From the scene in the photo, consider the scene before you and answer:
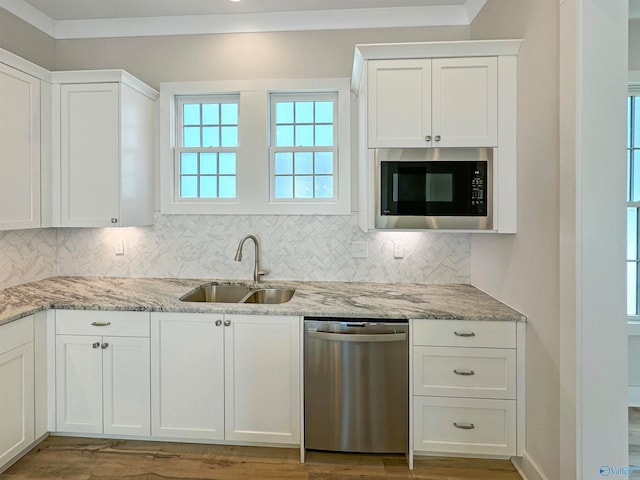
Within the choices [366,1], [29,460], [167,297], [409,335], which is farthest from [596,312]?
[29,460]

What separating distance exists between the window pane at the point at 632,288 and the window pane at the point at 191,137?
136 inches

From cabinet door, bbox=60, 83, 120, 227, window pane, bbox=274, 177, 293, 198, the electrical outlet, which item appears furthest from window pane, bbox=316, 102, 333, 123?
cabinet door, bbox=60, 83, 120, 227

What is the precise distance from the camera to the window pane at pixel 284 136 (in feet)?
9.98

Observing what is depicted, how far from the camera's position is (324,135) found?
3.03m

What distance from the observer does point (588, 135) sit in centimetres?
153

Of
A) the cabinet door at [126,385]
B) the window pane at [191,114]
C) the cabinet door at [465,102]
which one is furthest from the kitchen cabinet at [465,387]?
the window pane at [191,114]

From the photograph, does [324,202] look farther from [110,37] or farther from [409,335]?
[110,37]

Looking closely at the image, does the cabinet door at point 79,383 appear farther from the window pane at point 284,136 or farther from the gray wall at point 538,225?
the gray wall at point 538,225

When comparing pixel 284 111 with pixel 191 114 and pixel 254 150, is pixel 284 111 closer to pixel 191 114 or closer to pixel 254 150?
pixel 254 150

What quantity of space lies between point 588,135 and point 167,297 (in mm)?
2363

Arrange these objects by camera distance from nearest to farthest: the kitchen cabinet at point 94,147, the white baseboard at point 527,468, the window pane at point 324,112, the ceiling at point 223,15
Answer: the white baseboard at point 527,468 → the kitchen cabinet at point 94,147 → the ceiling at point 223,15 → the window pane at point 324,112

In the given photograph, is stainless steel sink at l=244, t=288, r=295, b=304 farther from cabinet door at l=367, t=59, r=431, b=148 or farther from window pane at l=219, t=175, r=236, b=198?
cabinet door at l=367, t=59, r=431, b=148

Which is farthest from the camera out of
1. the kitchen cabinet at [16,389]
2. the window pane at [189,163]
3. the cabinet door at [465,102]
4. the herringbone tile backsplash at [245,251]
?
the window pane at [189,163]

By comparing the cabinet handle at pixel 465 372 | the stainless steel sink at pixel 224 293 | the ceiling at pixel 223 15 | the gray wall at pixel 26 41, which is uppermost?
the ceiling at pixel 223 15
